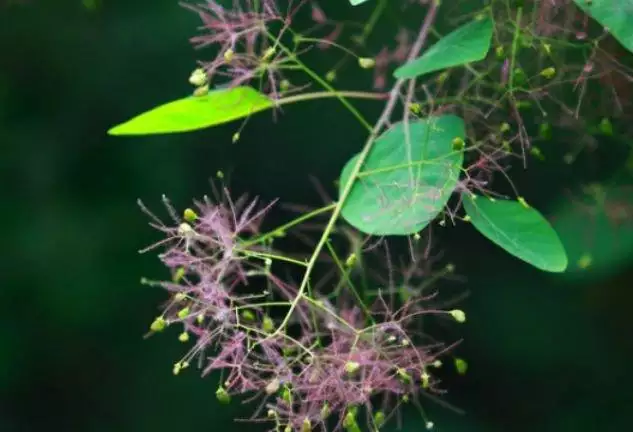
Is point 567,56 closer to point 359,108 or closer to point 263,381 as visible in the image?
point 359,108

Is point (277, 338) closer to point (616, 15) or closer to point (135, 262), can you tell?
point (616, 15)

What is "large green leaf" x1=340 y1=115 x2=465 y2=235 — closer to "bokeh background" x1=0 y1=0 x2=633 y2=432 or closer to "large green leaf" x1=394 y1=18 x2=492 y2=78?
"large green leaf" x1=394 y1=18 x2=492 y2=78

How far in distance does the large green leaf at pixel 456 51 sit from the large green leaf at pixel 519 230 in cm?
12

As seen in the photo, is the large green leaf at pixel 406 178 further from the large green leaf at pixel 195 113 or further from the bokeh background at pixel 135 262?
the bokeh background at pixel 135 262

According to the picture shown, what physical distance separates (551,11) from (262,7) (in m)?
0.24

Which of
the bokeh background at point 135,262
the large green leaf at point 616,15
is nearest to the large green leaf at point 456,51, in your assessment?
the large green leaf at point 616,15

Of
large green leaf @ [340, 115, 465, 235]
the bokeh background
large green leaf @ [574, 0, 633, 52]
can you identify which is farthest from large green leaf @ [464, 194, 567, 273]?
the bokeh background

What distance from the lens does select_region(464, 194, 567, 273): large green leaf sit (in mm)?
740

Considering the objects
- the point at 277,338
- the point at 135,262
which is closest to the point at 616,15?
the point at 277,338

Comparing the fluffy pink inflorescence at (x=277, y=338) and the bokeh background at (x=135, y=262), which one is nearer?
the fluffy pink inflorescence at (x=277, y=338)

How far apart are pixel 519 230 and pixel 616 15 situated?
182 millimetres

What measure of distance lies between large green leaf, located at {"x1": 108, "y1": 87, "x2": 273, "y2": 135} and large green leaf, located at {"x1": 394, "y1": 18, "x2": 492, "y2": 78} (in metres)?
0.15

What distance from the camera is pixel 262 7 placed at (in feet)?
2.73

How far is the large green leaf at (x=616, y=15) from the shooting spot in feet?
2.20
